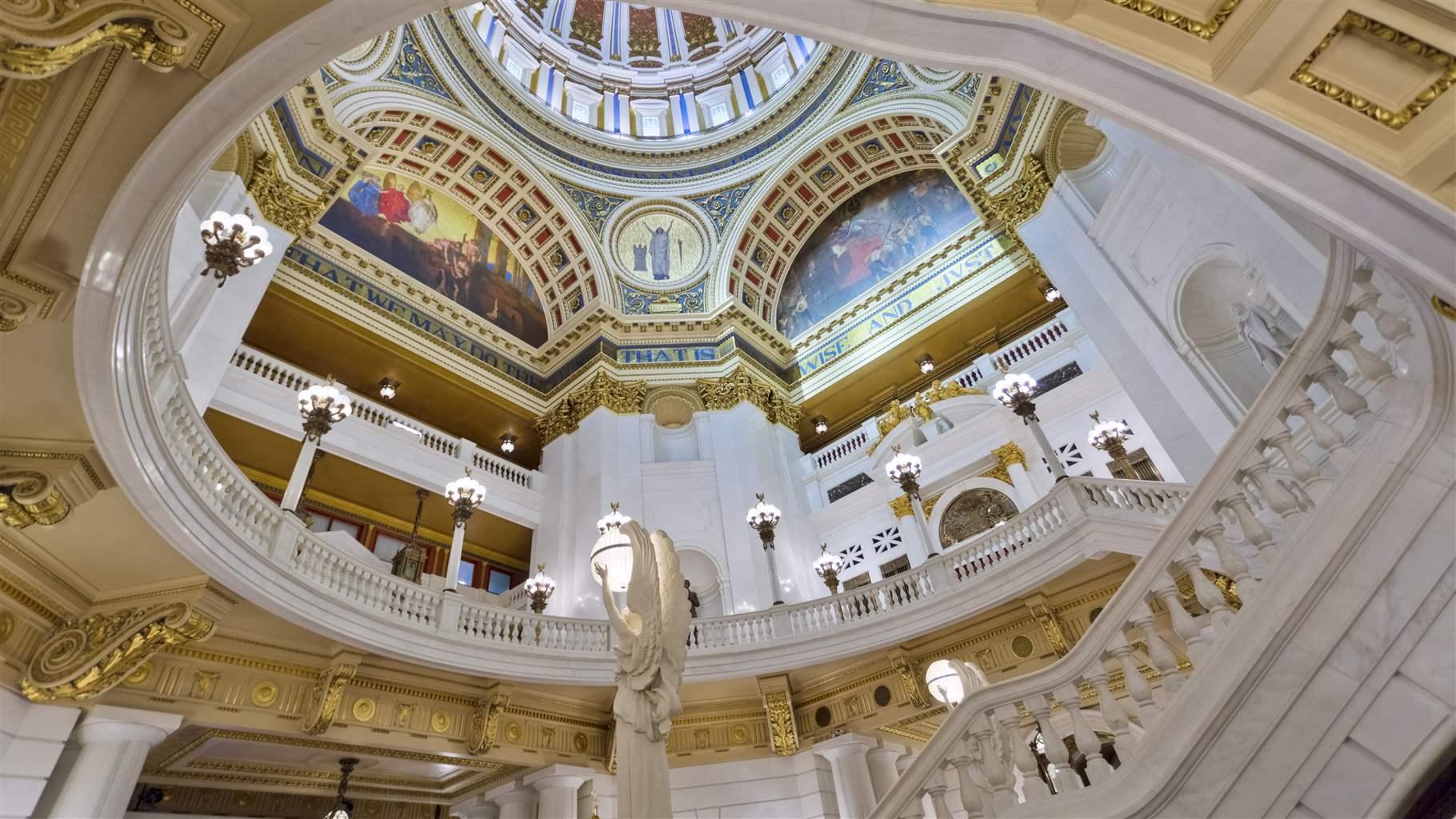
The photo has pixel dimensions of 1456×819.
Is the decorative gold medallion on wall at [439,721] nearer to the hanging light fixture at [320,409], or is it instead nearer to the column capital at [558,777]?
the column capital at [558,777]

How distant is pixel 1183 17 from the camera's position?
8.88 ft

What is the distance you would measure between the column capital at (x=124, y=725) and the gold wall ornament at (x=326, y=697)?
1.27 m

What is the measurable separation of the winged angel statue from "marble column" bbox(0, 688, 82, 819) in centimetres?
564

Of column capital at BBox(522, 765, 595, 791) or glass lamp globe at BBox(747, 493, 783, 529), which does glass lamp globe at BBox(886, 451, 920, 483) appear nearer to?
glass lamp globe at BBox(747, 493, 783, 529)

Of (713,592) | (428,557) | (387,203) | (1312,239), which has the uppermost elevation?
(387,203)

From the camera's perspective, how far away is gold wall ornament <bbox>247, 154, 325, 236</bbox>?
11.5 meters

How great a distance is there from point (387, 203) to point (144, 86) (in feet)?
47.6

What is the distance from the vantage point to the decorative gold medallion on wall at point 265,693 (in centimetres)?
767

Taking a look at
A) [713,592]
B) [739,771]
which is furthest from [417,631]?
[713,592]

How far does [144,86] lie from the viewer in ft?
10.7

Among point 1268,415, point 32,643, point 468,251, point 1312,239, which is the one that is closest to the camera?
point 1268,415

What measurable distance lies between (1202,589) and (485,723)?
28.2 feet

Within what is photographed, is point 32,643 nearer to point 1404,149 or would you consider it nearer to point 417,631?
point 417,631

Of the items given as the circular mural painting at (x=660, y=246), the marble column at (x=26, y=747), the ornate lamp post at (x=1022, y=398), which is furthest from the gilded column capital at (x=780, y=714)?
the circular mural painting at (x=660, y=246)
